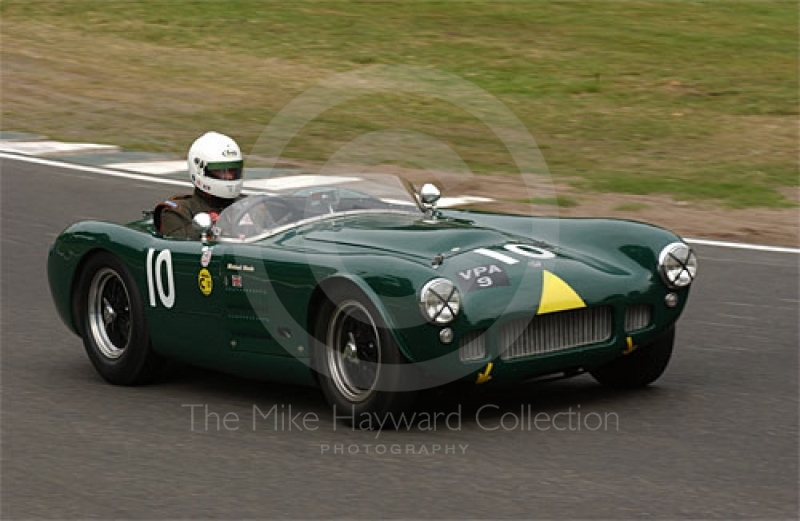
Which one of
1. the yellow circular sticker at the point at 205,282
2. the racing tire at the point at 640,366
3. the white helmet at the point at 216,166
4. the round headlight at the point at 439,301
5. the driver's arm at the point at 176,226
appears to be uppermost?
the white helmet at the point at 216,166

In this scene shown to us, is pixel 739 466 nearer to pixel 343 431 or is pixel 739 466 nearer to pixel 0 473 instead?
pixel 343 431

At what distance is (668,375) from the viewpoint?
23.9 feet

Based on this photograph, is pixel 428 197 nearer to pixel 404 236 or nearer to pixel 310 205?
pixel 310 205

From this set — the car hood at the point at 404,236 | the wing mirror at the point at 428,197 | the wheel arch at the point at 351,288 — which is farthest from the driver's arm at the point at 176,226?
the wheel arch at the point at 351,288

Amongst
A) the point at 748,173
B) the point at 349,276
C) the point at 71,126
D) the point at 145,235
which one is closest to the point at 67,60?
the point at 71,126

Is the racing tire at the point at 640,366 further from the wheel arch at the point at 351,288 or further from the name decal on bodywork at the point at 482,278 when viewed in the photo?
the wheel arch at the point at 351,288

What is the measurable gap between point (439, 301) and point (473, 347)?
0.89 ft

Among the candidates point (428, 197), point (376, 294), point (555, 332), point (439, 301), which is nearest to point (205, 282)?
point (376, 294)

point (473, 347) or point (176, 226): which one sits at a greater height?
point (176, 226)

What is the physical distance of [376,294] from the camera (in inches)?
241

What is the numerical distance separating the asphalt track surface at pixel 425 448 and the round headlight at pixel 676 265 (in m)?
0.55

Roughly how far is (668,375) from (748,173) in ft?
22.6

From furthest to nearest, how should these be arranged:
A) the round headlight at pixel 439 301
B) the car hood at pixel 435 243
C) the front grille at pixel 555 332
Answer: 1. the car hood at pixel 435 243
2. the front grille at pixel 555 332
3. the round headlight at pixel 439 301

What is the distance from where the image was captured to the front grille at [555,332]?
20.3ft
